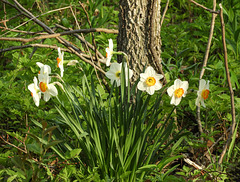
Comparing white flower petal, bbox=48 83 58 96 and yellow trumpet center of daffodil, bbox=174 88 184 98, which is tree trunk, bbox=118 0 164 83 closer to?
yellow trumpet center of daffodil, bbox=174 88 184 98

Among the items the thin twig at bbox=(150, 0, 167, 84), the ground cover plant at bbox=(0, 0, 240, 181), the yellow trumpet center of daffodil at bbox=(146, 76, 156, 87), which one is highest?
the thin twig at bbox=(150, 0, 167, 84)

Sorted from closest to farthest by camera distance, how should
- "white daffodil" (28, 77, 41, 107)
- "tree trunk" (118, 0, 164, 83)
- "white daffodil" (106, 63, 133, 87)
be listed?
"white daffodil" (28, 77, 41, 107) < "white daffodil" (106, 63, 133, 87) < "tree trunk" (118, 0, 164, 83)

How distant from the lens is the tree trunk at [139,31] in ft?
7.15

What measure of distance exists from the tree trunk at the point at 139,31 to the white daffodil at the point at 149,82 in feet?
1.61

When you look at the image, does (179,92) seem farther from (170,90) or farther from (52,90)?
(52,90)

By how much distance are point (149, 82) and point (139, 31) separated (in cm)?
60

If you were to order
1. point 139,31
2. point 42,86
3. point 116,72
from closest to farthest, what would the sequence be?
point 42,86 < point 116,72 < point 139,31

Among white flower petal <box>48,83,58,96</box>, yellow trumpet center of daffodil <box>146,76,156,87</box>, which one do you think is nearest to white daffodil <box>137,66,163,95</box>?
yellow trumpet center of daffodil <box>146,76,156,87</box>

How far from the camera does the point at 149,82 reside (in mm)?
1729

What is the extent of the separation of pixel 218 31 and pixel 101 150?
90.9 inches

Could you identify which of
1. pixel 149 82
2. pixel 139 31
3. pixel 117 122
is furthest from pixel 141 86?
pixel 139 31

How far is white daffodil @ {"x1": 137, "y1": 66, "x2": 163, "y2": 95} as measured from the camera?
173 centimetres

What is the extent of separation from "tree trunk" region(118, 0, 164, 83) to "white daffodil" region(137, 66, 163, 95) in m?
0.49

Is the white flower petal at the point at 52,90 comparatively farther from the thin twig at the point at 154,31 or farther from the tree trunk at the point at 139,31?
the thin twig at the point at 154,31
